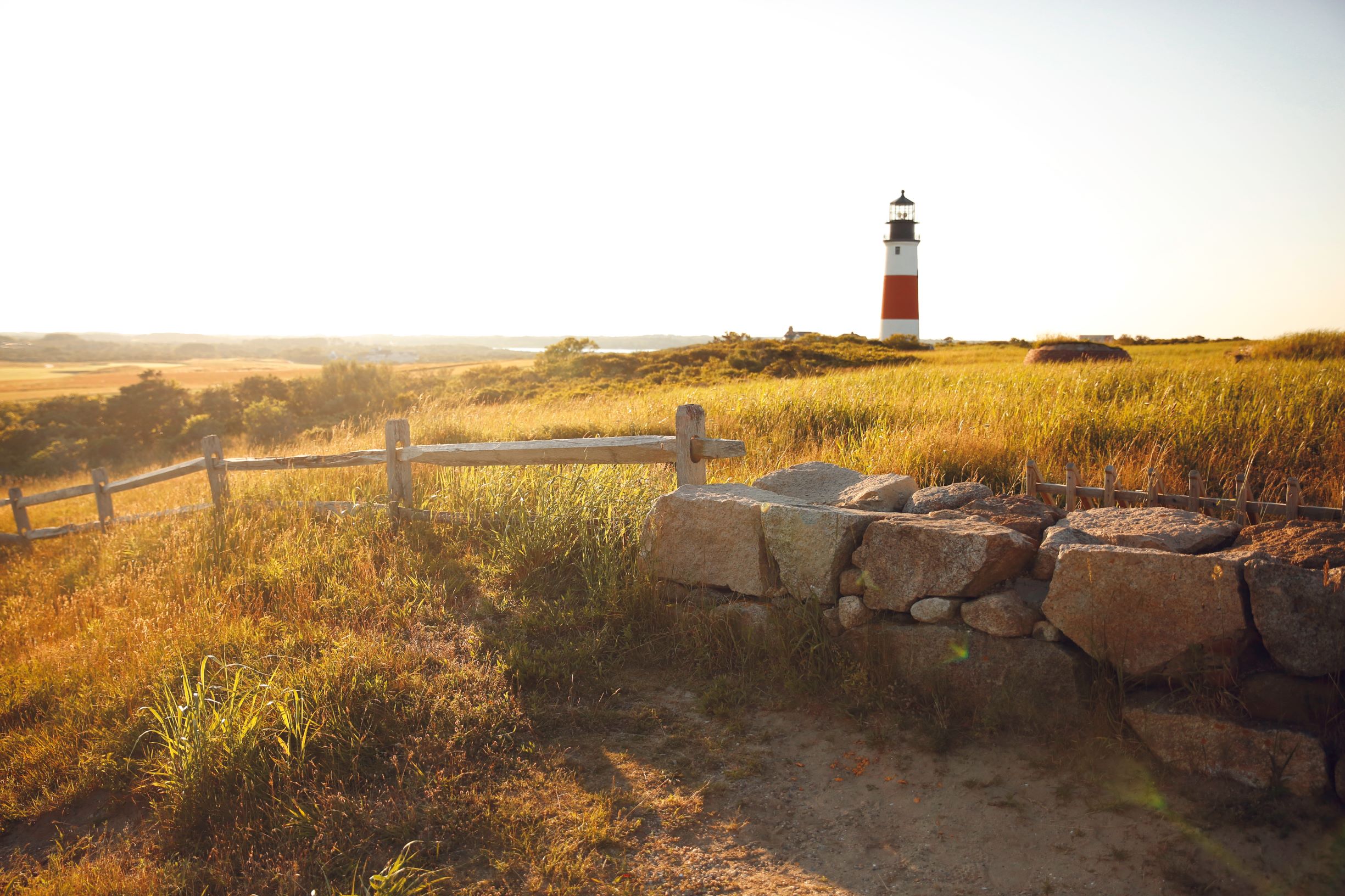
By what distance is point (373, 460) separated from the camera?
716 centimetres

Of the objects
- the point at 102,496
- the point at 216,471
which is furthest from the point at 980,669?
the point at 102,496

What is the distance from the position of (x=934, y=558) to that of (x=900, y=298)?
3790 centimetres

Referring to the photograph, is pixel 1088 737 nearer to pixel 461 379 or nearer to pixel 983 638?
pixel 983 638

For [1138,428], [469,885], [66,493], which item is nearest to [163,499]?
[66,493]

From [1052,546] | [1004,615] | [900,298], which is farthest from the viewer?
[900,298]

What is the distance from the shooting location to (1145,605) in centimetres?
318

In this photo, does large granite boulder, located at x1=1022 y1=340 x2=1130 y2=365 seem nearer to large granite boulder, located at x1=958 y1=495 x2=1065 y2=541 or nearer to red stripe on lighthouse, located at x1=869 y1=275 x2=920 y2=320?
large granite boulder, located at x1=958 y1=495 x2=1065 y2=541

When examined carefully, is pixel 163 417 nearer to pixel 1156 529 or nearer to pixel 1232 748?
pixel 1156 529

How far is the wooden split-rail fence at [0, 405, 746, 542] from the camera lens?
5211 millimetres

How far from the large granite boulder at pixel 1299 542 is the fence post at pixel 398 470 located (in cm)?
625

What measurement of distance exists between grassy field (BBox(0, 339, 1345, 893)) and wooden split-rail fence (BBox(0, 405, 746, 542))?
1.07 feet

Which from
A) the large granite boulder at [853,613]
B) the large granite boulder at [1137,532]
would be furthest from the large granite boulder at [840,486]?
the large granite boulder at [1137,532]

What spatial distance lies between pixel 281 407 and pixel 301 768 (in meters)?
25.4

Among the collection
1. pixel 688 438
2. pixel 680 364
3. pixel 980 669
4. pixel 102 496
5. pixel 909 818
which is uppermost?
pixel 680 364
